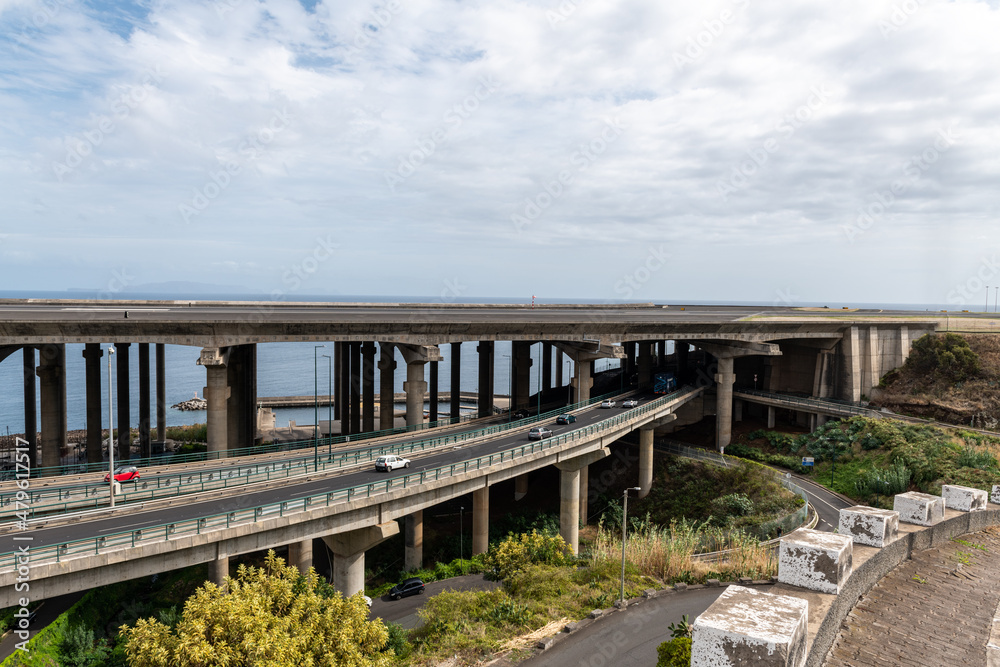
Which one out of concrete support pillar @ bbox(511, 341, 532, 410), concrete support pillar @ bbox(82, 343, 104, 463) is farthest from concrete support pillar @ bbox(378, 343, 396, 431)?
concrete support pillar @ bbox(82, 343, 104, 463)

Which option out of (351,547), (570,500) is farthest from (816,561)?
(570,500)

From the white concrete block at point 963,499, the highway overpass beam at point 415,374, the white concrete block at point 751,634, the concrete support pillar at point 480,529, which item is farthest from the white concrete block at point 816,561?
the highway overpass beam at point 415,374

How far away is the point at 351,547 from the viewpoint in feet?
108

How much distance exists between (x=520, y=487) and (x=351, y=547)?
3053cm

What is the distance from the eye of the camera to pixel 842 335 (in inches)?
2945

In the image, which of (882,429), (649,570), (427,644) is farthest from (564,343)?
(427,644)

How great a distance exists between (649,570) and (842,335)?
199 feet

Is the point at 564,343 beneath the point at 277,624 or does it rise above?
above

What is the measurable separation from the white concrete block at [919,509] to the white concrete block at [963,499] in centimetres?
151

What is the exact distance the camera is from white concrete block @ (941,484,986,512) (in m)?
20.7

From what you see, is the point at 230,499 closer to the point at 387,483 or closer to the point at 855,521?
the point at 387,483

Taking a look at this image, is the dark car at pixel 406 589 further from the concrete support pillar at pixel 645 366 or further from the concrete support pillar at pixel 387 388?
the concrete support pillar at pixel 645 366

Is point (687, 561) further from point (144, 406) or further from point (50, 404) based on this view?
point (144, 406)

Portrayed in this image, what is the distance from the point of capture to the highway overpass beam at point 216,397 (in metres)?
44.5
